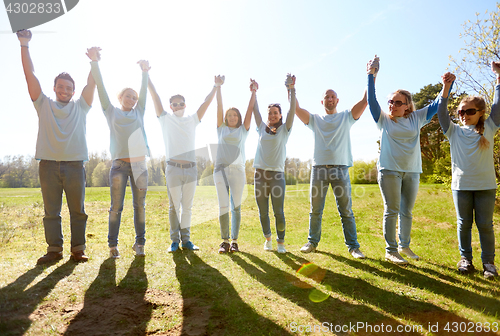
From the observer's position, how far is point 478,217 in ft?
13.7

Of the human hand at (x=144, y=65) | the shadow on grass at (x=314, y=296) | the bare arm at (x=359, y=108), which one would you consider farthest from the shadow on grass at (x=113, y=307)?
the bare arm at (x=359, y=108)

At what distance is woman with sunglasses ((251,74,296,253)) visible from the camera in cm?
521

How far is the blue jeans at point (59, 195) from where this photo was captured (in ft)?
14.1

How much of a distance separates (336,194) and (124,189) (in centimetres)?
365

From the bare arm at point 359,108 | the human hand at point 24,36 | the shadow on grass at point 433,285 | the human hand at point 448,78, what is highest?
the human hand at point 24,36

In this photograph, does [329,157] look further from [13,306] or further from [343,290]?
[13,306]

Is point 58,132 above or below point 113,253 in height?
above

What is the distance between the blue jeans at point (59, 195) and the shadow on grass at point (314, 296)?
260 cm

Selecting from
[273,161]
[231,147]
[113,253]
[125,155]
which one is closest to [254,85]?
[231,147]

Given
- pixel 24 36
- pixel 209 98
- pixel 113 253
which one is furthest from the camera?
pixel 209 98

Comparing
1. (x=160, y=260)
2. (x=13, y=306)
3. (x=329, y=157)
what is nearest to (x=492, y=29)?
(x=329, y=157)

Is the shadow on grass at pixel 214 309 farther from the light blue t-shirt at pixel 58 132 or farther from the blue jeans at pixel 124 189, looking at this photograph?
the light blue t-shirt at pixel 58 132

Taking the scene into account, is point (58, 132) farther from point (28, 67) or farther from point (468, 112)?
point (468, 112)

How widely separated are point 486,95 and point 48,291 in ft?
42.2
